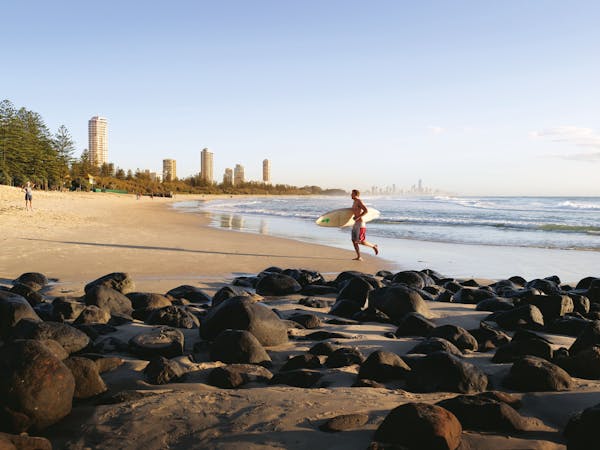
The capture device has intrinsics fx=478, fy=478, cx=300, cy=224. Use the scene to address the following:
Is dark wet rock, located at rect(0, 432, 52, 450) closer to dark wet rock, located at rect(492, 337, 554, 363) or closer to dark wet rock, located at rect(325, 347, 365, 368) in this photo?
dark wet rock, located at rect(325, 347, 365, 368)

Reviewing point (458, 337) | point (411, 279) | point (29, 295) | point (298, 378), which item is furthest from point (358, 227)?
point (298, 378)

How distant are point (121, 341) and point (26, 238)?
1032 centimetres

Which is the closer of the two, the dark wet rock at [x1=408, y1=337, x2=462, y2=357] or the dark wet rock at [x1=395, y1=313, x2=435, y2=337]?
the dark wet rock at [x1=408, y1=337, x2=462, y2=357]

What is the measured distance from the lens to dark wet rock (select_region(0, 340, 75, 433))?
2576 mm

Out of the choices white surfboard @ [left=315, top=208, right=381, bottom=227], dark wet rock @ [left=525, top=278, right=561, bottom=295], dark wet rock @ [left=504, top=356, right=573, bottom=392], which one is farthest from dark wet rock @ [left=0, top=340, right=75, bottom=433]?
white surfboard @ [left=315, top=208, right=381, bottom=227]

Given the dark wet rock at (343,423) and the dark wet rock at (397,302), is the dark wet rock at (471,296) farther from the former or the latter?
the dark wet rock at (343,423)

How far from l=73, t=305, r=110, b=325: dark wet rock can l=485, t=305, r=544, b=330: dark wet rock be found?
4.29m

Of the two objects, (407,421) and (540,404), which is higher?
(407,421)

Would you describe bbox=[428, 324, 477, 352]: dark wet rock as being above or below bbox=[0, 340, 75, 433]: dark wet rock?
below

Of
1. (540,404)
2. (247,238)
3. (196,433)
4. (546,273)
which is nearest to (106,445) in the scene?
(196,433)

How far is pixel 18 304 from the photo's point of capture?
454 cm

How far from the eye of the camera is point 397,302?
5.59m

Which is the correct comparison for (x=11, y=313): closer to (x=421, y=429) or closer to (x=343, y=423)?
(x=343, y=423)

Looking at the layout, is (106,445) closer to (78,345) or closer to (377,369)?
(78,345)
